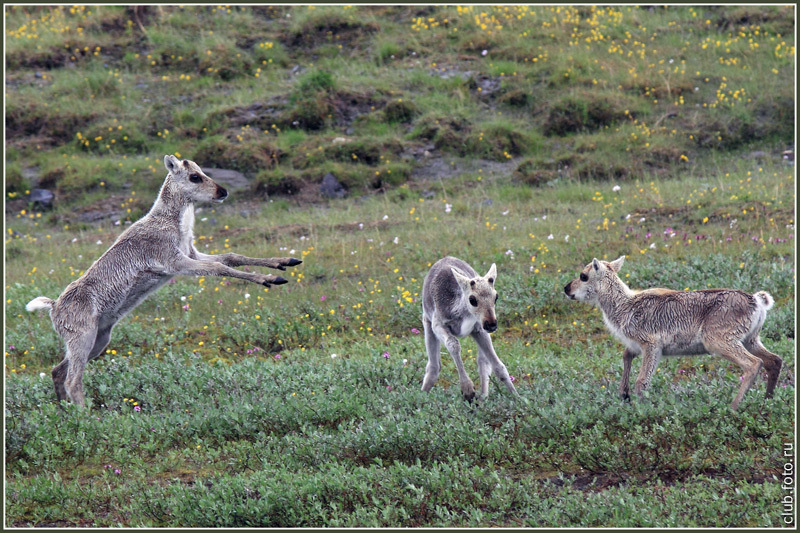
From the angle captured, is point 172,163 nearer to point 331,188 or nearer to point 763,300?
point 763,300

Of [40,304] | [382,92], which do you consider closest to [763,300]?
[40,304]

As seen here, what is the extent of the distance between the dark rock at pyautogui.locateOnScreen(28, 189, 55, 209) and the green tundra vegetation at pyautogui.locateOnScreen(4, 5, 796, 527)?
0.06m

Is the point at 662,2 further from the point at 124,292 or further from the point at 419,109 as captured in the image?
the point at 124,292

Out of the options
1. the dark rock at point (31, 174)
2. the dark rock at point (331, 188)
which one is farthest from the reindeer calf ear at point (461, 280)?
the dark rock at point (31, 174)

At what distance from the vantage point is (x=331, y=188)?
2064cm

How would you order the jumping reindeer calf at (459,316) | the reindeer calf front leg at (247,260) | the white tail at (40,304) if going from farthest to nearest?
1. the white tail at (40,304)
2. the reindeer calf front leg at (247,260)
3. the jumping reindeer calf at (459,316)

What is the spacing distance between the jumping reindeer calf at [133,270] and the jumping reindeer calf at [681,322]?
3861 mm

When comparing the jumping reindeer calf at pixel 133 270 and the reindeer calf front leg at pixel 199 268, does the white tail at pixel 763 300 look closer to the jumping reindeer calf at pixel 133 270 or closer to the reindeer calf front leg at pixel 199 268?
the jumping reindeer calf at pixel 133 270

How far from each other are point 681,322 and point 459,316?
8.12 ft

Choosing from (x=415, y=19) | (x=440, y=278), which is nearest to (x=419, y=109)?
(x=415, y=19)

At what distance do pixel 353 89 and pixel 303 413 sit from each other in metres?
15.7

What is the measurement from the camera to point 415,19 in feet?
89.8

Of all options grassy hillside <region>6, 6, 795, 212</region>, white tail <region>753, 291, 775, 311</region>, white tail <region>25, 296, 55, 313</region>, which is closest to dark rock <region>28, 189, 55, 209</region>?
grassy hillside <region>6, 6, 795, 212</region>

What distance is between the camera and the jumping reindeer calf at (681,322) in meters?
8.49
